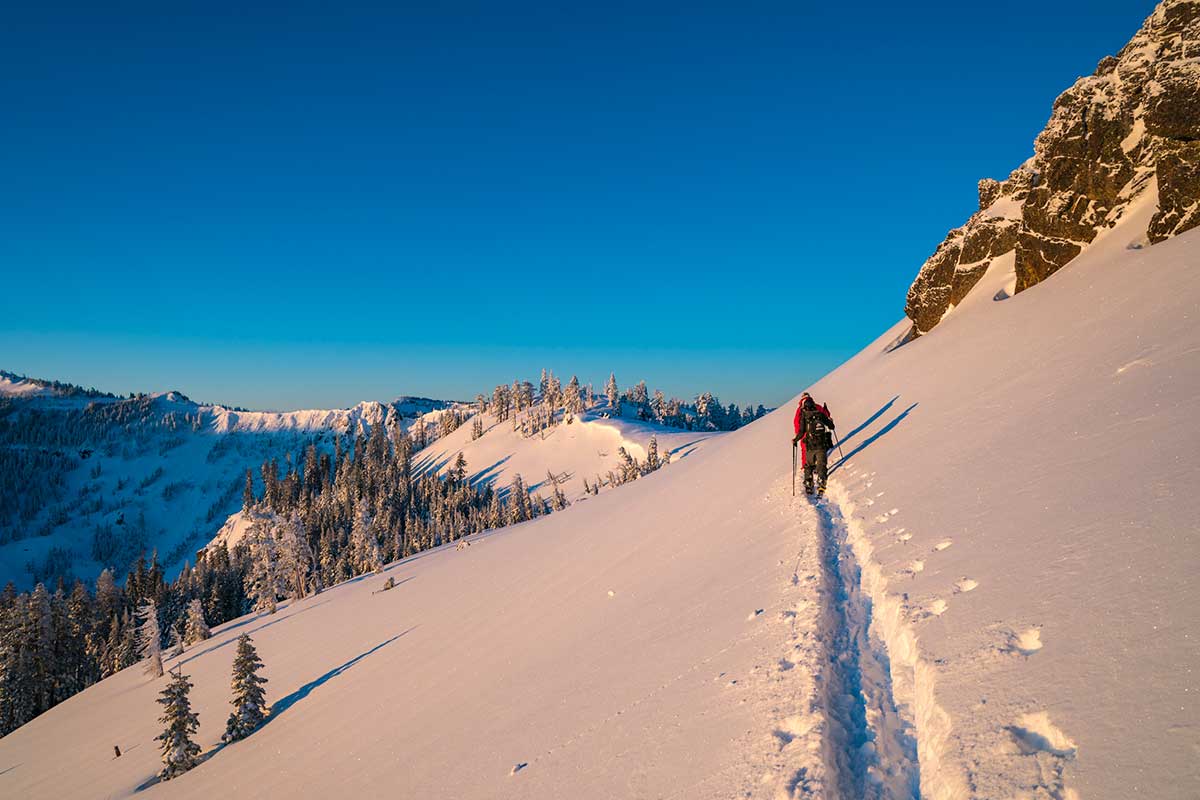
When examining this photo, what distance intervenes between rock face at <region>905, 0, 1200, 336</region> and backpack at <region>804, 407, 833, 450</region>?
15383 mm

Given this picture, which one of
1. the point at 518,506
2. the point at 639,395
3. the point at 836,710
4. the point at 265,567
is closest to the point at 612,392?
the point at 639,395

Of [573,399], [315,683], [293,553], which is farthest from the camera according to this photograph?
[573,399]

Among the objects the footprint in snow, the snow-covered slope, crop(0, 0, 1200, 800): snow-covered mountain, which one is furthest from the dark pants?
the footprint in snow

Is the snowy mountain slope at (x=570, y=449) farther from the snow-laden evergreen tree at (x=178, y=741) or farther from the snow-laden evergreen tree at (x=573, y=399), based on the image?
the snow-laden evergreen tree at (x=178, y=741)

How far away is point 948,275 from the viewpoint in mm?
30656

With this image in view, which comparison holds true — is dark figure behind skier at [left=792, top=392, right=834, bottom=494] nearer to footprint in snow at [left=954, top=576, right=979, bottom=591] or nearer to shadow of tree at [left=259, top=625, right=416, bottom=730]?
footprint in snow at [left=954, top=576, right=979, bottom=591]

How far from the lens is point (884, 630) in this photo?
6828 mm

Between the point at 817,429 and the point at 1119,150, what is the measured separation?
21.1 meters

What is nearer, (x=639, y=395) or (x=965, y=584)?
(x=965, y=584)

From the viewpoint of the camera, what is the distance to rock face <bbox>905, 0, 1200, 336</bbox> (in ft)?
60.8

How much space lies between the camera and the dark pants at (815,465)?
14.6m

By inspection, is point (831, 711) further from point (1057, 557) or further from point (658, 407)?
point (658, 407)

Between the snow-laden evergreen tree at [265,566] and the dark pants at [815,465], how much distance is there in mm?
53687

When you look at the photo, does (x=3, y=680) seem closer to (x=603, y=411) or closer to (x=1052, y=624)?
(x=1052, y=624)
